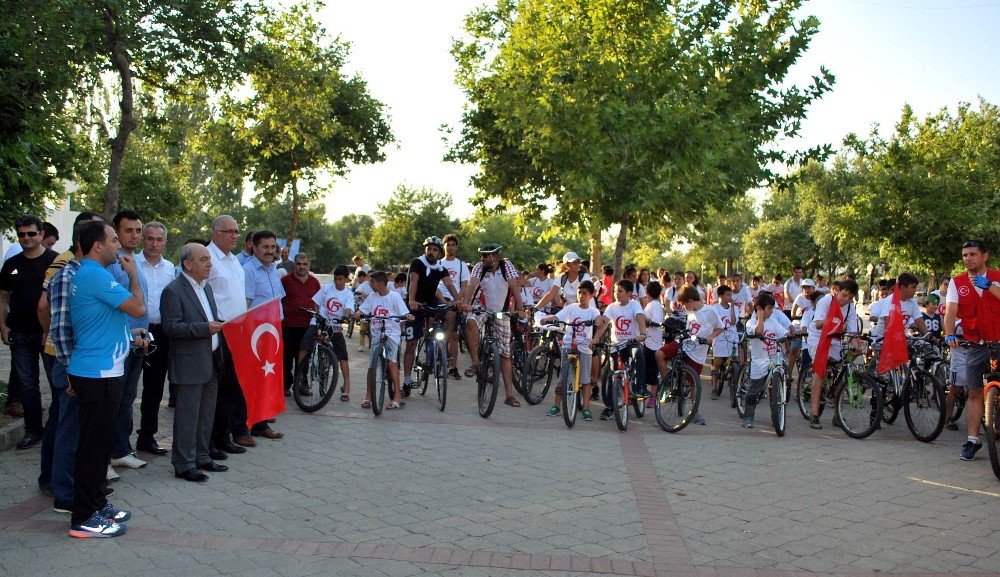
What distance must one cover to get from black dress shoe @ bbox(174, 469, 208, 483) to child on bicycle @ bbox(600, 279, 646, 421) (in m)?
4.85

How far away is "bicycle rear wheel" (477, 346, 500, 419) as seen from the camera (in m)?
10.2

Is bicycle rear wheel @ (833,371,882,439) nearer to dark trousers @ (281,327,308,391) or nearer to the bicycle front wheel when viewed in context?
the bicycle front wheel

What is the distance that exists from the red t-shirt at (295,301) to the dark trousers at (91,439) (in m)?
4.93

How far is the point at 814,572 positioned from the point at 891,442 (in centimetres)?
490

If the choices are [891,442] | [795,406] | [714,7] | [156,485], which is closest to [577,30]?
[714,7]

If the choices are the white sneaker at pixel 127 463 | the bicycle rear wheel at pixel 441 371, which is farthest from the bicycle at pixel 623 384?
the white sneaker at pixel 127 463

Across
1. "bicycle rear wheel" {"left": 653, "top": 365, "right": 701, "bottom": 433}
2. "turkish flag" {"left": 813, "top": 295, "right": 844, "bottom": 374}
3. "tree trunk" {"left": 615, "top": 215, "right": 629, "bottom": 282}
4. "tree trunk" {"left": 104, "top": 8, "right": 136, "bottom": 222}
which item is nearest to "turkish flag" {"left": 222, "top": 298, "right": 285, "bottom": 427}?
"bicycle rear wheel" {"left": 653, "top": 365, "right": 701, "bottom": 433}

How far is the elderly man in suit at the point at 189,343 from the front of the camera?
21.3 ft

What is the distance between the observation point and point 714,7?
1750cm

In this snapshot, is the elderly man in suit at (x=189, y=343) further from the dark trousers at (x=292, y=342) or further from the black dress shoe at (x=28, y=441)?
the dark trousers at (x=292, y=342)

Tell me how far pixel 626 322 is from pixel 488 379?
180cm

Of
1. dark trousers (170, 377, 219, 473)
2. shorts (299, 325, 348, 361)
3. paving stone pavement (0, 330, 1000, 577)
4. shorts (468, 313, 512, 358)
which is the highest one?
shorts (468, 313, 512, 358)

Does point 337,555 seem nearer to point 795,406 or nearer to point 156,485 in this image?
point 156,485

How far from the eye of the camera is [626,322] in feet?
33.2
